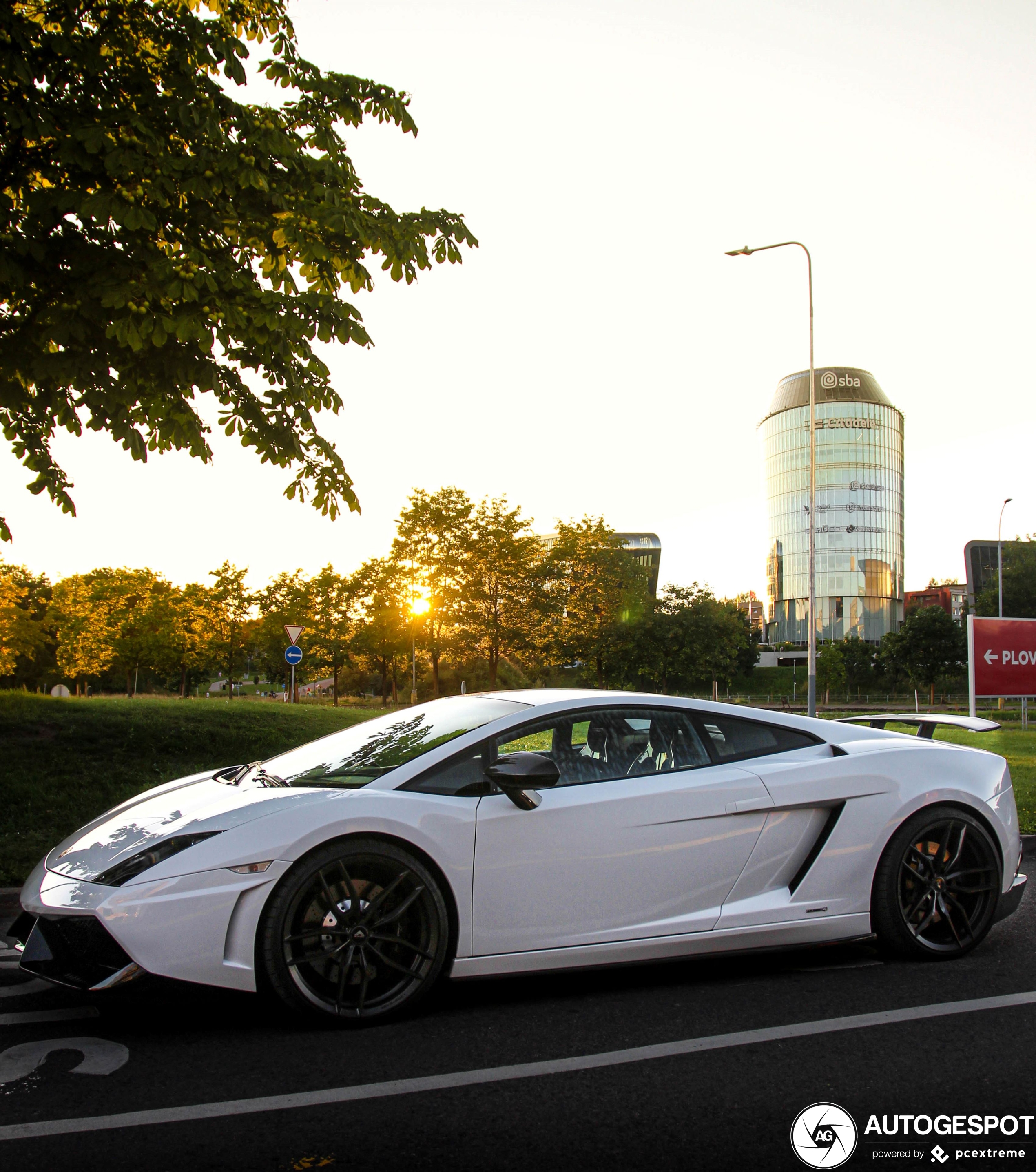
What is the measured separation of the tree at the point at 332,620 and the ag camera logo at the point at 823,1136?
159ft

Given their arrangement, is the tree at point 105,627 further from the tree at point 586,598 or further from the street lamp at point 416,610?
the tree at point 586,598

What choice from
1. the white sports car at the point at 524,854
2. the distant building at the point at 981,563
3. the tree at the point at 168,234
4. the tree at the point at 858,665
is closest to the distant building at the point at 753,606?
the distant building at the point at 981,563

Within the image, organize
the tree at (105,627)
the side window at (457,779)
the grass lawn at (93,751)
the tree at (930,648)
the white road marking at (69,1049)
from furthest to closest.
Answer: the tree at (930,648) < the tree at (105,627) < the grass lawn at (93,751) < the side window at (457,779) < the white road marking at (69,1049)

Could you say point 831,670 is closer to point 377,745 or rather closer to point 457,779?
point 377,745

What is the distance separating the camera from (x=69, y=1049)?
323cm

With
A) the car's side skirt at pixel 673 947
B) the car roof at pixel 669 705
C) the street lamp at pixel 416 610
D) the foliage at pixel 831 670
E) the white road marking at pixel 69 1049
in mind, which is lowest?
the foliage at pixel 831 670

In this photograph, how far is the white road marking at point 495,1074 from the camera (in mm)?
2680

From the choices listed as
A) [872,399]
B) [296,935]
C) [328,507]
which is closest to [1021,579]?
[872,399]

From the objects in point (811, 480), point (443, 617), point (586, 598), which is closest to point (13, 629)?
point (443, 617)

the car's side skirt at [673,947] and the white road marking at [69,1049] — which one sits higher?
the car's side skirt at [673,947]

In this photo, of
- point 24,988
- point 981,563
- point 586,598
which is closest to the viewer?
point 24,988

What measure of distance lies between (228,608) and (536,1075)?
48.8 metres

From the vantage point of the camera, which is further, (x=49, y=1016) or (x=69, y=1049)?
(x=49, y=1016)

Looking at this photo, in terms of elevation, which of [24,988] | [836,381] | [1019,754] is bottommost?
[1019,754]
